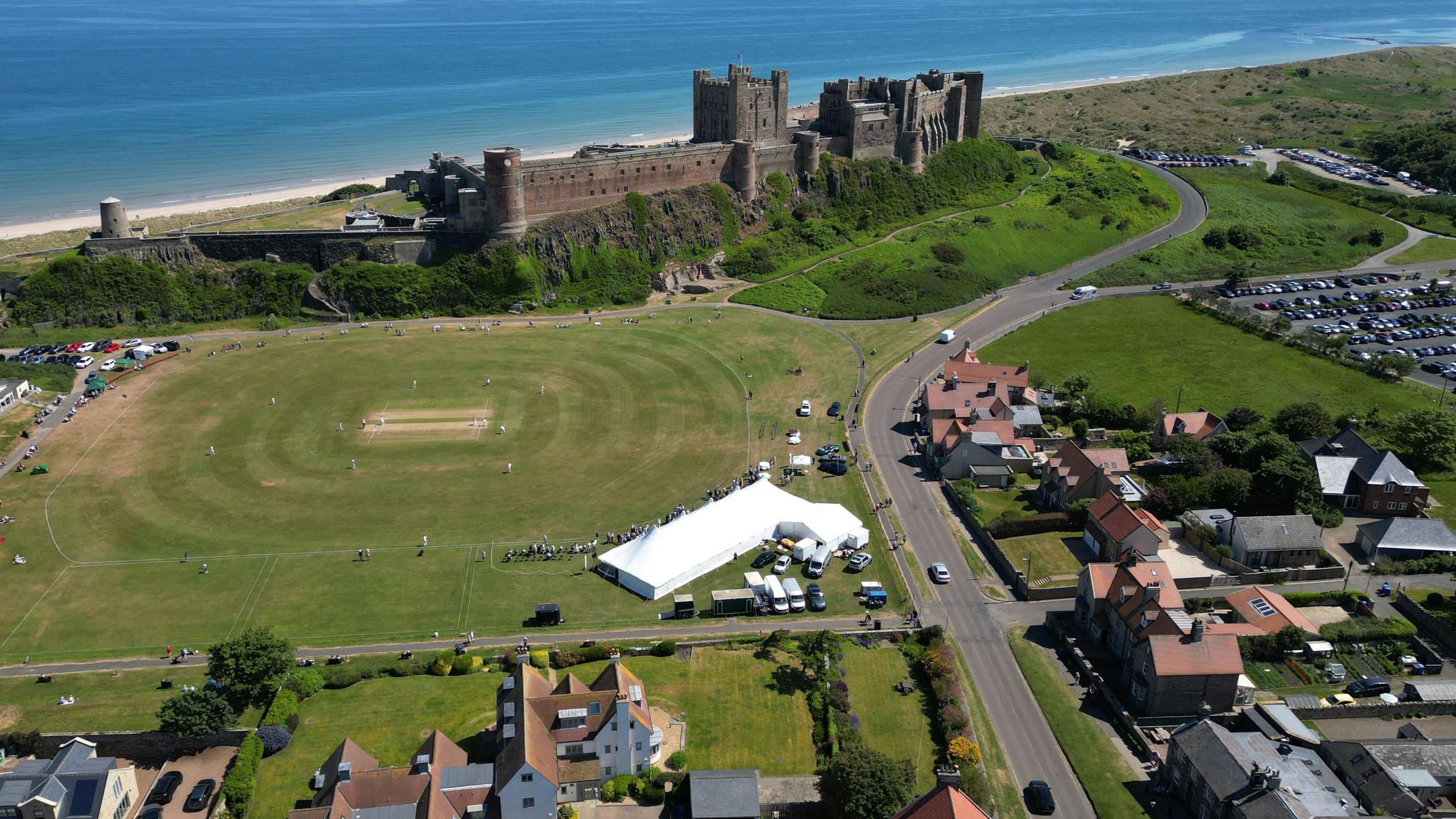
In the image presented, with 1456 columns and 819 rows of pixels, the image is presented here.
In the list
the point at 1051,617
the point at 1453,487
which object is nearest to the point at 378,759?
the point at 1051,617

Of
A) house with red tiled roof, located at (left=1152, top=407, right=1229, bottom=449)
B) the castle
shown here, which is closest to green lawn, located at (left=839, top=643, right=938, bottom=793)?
house with red tiled roof, located at (left=1152, top=407, right=1229, bottom=449)

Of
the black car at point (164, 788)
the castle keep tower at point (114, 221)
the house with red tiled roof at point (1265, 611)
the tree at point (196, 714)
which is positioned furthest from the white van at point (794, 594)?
the castle keep tower at point (114, 221)

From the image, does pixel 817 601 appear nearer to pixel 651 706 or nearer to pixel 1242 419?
pixel 651 706

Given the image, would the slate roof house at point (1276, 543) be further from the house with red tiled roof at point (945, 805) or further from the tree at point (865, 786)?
the house with red tiled roof at point (945, 805)

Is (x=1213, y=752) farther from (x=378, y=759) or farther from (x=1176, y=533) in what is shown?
(x=378, y=759)

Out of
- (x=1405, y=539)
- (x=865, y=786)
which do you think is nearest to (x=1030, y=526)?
(x=1405, y=539)
